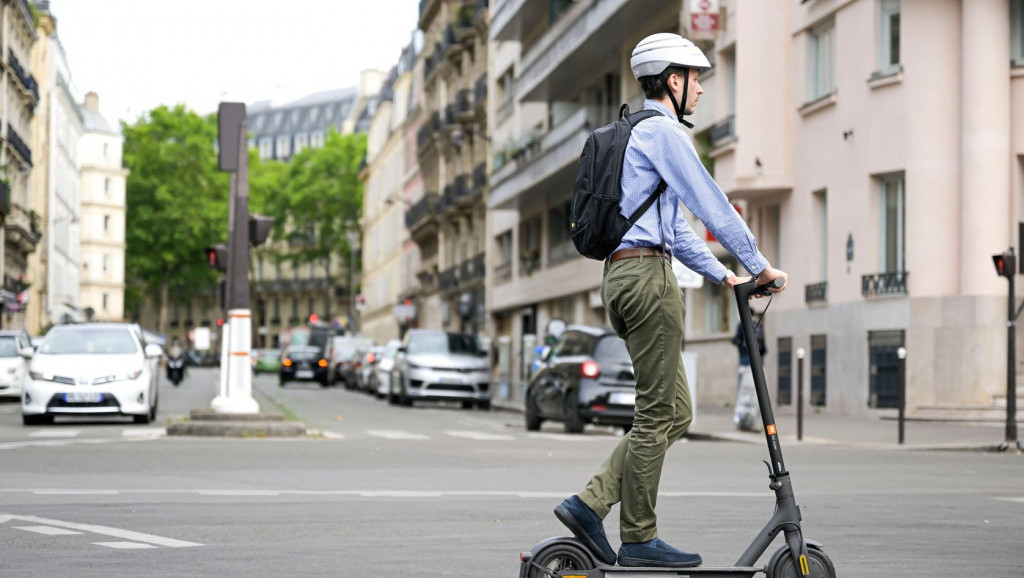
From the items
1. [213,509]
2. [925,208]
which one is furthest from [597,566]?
[925,208]

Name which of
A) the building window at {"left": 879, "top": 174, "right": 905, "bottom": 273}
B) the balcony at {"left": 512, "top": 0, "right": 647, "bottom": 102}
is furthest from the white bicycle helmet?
the balcony at {"left": 512, "top": 0, "right": 647, "bottom": 102}

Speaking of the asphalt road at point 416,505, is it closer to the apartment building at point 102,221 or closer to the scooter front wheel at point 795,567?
the scooter front wheel at point 795,567

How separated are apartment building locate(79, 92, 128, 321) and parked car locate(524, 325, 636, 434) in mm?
102557

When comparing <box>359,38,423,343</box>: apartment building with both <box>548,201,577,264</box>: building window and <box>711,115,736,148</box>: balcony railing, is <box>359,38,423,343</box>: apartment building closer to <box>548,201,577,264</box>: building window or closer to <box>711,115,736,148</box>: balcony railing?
<box>548,201,577,264</box>: building window

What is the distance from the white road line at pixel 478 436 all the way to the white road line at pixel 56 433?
15.6ft

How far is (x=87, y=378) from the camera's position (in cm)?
2431

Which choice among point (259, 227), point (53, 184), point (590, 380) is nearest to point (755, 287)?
point (259, 227)

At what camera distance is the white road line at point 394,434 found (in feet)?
72.1

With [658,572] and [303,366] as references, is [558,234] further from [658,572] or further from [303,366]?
[658,572]

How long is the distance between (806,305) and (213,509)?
22.2 meters

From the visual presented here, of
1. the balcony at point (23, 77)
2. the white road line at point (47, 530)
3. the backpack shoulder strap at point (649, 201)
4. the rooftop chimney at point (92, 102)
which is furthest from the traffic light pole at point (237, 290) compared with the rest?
the rooftop chimney at point (92, 102)

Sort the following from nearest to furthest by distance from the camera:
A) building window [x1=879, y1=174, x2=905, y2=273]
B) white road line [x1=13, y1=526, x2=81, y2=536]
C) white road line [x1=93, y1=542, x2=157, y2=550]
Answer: white road line [x1=93, y1=542, x2=157, y2=550], white road line [x1=13, y1=526, x2=81, y2=536], building window [x1=879, y1=174, x2=905, y2=273]

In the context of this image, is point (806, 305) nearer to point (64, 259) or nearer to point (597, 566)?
Answer: point (597, 566)

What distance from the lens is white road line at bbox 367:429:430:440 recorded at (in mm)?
21973
